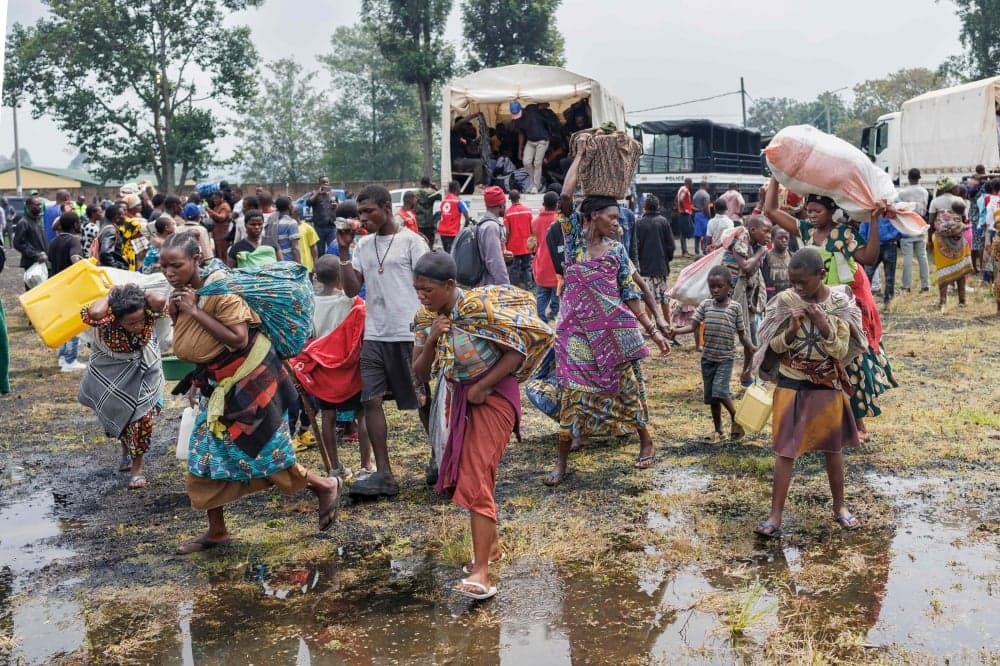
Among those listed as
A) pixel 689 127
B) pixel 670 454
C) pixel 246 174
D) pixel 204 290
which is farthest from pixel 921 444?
pixel 246 174

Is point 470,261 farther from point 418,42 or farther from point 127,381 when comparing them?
point 418,42

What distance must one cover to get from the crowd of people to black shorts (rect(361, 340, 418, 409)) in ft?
0.04

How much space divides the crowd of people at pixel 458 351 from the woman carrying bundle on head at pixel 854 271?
13 millimetres

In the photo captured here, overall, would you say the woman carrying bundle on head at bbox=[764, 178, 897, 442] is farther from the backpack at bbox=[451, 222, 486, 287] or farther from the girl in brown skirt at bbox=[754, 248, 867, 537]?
the backpack at bbox=[451, 222, 486, 287]

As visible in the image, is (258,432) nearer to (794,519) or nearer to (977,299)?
(794,519)

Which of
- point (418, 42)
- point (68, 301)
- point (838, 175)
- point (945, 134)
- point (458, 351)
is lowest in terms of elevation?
point (458, 351)

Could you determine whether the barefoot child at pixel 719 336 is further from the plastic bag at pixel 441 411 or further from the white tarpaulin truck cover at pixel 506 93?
the white tarpaulin truck cover at pixel 506 93

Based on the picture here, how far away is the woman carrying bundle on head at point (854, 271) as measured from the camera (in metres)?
6.02

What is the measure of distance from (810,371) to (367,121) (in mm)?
64528

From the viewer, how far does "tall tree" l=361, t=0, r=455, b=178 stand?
126 feet

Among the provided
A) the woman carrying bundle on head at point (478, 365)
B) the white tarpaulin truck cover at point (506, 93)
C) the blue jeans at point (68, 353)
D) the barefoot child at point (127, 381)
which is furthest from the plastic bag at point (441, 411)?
the white tarpaulin truck cover at point (506, 93)

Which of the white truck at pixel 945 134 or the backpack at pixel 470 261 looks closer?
the backpack at pixel 470 261

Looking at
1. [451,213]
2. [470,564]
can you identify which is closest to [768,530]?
[470,564]

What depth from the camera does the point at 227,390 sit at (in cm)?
492
